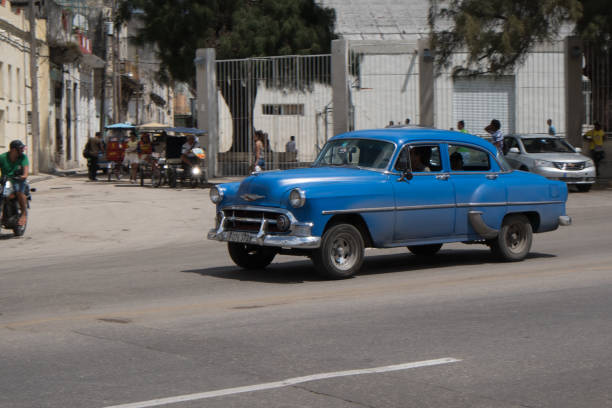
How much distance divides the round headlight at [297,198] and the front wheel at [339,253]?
0.51m

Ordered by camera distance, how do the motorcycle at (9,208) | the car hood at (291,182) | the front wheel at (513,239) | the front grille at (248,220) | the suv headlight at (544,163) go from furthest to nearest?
the suv headlight at (544,163)
the motorcycle at (9,208)
the front wheel at (513,239)
the front grille at (248,220)
the car hood at (291,182)

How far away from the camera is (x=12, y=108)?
4094cm

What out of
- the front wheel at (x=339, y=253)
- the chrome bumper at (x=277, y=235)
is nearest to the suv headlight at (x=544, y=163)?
the front wheel at (x=339, y=253)

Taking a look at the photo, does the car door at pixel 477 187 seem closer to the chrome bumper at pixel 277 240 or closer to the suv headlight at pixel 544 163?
the chrome bumper at pixel 277 240

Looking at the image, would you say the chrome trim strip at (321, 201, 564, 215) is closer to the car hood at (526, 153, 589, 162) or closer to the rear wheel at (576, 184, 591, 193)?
the car hood at (526, 153, 589, 162)

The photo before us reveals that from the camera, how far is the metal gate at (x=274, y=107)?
33.5 metres

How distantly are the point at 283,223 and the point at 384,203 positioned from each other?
1.32 m

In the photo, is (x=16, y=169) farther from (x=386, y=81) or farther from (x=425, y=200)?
(x=386, y=81)

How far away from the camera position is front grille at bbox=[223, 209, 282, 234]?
1119cm

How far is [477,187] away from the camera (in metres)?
12.6

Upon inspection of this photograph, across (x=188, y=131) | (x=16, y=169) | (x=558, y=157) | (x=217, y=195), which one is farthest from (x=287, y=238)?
(x=188, y=131)

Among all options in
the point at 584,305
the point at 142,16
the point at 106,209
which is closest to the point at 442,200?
the point at 584,305

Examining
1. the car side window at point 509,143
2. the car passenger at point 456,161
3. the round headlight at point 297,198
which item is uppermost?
the car side window at point 509,143

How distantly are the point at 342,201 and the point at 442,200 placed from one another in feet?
5.29
